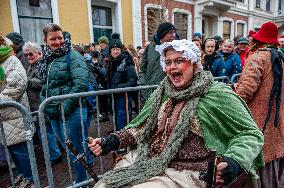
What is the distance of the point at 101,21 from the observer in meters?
11.3

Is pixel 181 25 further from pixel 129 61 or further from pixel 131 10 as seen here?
pixel 129 61

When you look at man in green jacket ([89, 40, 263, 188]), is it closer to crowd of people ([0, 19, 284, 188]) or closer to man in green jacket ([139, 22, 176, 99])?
crowd of people ([0, 19, 284, 188])

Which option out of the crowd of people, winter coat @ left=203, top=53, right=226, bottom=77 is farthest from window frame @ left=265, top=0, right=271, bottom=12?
the crowd of people

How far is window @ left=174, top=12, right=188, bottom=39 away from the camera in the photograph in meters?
15.0

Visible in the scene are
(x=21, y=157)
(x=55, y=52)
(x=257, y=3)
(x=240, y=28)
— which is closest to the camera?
(x=55, y=52)

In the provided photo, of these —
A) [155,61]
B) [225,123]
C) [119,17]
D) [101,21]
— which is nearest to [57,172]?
[155,61]

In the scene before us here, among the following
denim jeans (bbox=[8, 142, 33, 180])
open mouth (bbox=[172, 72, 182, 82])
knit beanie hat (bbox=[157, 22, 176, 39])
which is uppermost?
knit beanie hat (bbox=[157, 22, 176, 39])

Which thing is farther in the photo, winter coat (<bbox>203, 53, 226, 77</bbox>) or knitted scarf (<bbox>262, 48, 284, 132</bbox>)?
winter coat (<bbox>203, 53, 226, 77</bbox>)

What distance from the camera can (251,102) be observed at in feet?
9.04

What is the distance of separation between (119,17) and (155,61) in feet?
26.3

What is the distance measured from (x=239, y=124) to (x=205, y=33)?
1755 centimetres

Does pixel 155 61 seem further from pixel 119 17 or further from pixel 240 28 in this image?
pixel 240 28

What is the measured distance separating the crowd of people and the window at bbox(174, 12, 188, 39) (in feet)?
37.0

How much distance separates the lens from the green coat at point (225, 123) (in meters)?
1.70
